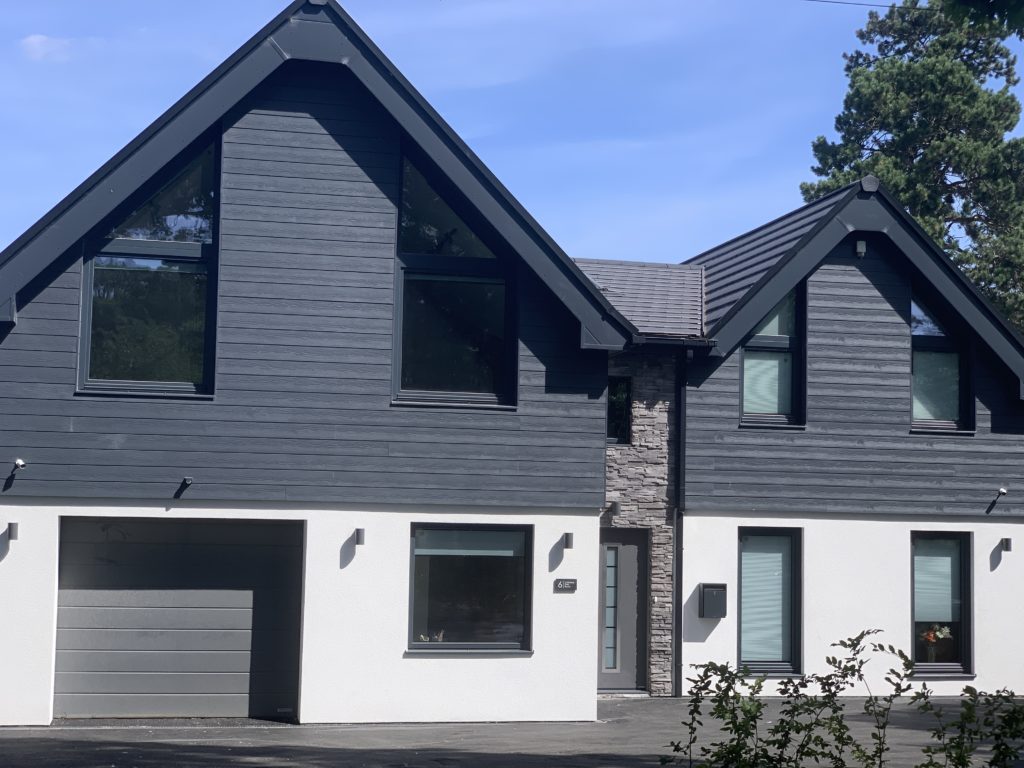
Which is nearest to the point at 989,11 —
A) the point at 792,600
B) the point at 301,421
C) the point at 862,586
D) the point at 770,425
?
the point at 301,421

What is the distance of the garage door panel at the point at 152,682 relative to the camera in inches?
595

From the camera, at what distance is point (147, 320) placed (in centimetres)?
1512

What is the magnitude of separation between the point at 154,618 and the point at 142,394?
2.50 m

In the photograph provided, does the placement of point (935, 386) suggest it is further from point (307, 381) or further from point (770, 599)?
point (307, 381)

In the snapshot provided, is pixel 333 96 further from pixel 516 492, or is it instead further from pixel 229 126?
pixel 516 492

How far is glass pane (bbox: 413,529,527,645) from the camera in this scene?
1555 cm

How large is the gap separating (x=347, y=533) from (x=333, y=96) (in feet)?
16.1

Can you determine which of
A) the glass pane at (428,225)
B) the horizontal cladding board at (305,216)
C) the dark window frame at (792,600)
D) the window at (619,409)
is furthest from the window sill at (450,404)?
the dark window frame at (792,600)

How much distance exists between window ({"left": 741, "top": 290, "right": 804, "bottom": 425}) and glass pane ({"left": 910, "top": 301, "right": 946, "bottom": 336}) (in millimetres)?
1650

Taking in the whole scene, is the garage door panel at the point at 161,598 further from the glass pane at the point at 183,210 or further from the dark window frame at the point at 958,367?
the dark window frame at the point at 958,367

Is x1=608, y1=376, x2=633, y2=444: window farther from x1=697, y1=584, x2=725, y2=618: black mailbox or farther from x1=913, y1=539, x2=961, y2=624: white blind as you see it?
x1=913, y1=539, x2=961, y2=624: white blind

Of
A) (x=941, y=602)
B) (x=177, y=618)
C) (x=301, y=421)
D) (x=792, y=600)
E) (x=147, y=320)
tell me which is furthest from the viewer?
(x=941, y=602)

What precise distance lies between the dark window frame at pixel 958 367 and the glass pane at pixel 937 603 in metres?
1.55

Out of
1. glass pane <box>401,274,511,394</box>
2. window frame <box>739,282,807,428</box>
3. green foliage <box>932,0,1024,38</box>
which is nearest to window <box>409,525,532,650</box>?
glass pane <box>401,274,511,394</box>
